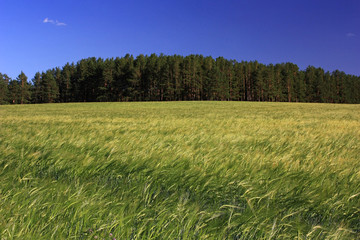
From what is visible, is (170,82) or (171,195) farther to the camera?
(170,82)

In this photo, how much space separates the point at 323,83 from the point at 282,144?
312ft

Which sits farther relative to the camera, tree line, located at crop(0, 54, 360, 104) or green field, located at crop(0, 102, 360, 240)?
tree line, located at crop(0, 54, 360, 104)

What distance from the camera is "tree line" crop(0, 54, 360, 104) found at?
7275 cm

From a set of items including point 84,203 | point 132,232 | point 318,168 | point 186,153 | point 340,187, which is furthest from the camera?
point 186,153

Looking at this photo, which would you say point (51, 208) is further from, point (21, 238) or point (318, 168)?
point (318, 168)

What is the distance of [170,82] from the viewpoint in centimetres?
7269

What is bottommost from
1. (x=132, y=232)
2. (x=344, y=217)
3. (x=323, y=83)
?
(x=344, y=217)

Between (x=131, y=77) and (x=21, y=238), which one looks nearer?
(x=21, y=238)

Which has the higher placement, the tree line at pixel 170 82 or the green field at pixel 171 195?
the tree line at pixel 170 82

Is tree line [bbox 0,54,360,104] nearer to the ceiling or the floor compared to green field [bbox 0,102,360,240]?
nearer to the ceiling

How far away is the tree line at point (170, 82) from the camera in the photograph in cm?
7275

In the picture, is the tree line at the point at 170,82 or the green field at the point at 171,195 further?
the tree line at the point at 170,82

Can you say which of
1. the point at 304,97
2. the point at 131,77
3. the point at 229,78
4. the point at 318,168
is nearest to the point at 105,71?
the point at 131,77

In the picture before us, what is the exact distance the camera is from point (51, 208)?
1.65m
